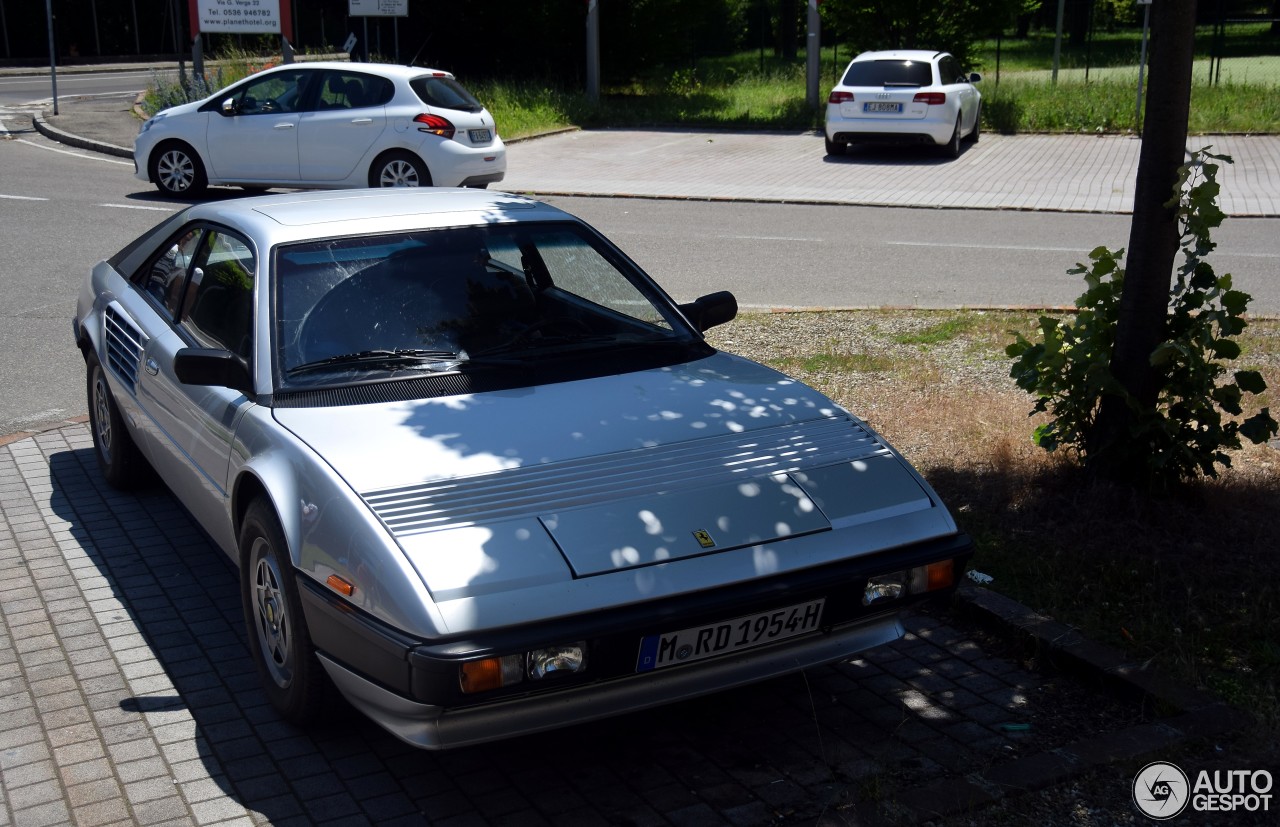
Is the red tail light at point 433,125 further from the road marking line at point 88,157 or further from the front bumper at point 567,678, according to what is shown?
the front bumper at point 567,678

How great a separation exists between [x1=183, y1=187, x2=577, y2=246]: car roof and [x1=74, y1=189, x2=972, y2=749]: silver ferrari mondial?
0.02 meters

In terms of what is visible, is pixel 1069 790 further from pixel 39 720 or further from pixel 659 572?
pixel 39 720

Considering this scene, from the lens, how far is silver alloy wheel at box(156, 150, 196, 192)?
16500 millimetres

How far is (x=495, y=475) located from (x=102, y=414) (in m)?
3.44

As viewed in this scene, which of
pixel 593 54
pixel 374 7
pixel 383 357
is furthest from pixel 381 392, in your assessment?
pixel 593 54

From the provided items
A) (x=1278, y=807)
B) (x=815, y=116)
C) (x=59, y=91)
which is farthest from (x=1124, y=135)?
(x=59, y=91)

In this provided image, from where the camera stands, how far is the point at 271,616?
165 inches

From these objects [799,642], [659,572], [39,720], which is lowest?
[39,720]

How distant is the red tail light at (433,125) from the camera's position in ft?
52.3

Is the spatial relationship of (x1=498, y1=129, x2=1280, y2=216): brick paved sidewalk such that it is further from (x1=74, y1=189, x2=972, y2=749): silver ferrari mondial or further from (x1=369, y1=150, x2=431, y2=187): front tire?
(x1=74, y1=189, x2=972, y2=749): silver ferrari mondial

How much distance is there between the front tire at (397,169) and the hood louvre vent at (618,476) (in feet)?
41.3

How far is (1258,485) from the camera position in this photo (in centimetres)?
568

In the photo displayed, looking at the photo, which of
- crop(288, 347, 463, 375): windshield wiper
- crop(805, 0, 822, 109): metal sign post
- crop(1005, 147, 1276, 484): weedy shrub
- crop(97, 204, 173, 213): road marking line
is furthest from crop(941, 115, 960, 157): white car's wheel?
crop(288, 347, 463, 375): windshield wiper

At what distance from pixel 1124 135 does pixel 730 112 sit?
8368mm
